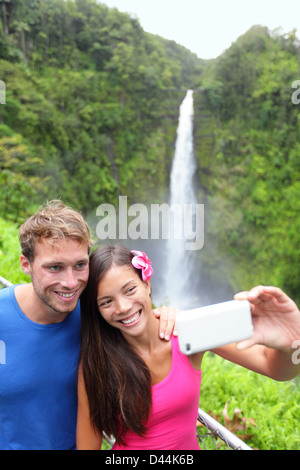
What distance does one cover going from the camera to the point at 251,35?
680 inches

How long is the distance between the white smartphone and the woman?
1.52ft

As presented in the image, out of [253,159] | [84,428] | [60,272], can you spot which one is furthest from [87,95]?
[84,428]

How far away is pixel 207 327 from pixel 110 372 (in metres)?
0.63

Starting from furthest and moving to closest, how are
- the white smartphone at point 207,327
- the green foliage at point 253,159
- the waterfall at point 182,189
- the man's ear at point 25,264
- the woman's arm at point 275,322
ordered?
the waterfall at point 182,189 → the green foliage at point 253,159 → the man's ear at point 25,264 → the woman's arm at point 275,322 → the white smartphone at point 207,327

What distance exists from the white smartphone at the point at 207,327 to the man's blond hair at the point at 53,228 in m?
0.64

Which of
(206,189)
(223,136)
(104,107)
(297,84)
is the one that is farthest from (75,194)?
(297,84)

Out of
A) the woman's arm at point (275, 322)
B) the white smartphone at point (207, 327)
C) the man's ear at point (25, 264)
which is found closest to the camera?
the white smartphone at point (207, 327)

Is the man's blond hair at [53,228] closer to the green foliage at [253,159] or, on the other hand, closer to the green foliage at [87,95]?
the green foliage at [87,95]

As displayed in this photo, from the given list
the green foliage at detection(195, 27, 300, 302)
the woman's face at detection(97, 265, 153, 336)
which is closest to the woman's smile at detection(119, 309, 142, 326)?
the woman's face at detection(97, 265, 153, 336)

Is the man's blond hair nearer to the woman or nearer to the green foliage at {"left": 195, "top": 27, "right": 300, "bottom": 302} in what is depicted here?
the woman

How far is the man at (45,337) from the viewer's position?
1195 mm

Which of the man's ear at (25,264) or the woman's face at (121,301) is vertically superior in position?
the man's ear at (25,264)

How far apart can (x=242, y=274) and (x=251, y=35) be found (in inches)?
511

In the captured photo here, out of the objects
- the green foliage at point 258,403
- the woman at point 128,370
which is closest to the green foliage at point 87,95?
the green foliage at point 258,403
